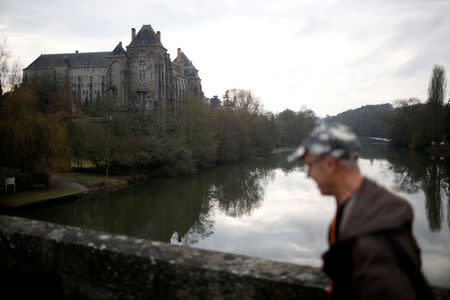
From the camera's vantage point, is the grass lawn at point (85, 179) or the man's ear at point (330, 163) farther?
the grass lawn at point (85, 179)

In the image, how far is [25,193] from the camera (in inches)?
822

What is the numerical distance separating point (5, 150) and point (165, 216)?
10.7 m

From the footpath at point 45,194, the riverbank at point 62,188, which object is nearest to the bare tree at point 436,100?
the riverbank at point 62,188

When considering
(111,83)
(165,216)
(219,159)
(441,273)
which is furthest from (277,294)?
(111,83)

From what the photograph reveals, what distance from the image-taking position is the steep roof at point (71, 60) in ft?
261

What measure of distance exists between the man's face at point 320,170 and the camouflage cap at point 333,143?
0.13ft

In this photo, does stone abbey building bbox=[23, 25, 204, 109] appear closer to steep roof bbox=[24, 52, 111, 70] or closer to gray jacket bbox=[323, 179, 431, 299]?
steep roof bbox=[24, 52, 111, 70]

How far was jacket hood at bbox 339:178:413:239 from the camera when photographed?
4.40ft

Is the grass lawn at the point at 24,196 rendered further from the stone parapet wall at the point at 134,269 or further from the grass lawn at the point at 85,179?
the stone parapet wall at the point at 134,269

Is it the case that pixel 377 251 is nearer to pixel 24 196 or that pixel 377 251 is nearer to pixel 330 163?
pixel 330 163

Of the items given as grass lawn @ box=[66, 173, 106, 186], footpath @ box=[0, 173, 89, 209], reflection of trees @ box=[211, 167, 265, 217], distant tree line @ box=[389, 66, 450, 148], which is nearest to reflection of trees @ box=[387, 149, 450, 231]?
reflection of trees @ box=[211, 167, 265, 217]

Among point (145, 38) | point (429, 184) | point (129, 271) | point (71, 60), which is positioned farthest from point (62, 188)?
point (71, 60)

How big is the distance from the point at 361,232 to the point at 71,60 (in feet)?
295

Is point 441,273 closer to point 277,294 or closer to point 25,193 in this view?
point 277,294
